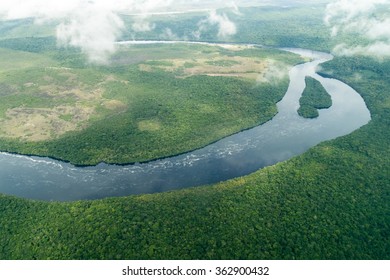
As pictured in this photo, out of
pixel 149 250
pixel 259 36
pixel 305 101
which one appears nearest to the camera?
pixel 149 250

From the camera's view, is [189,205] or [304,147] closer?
[189,205]

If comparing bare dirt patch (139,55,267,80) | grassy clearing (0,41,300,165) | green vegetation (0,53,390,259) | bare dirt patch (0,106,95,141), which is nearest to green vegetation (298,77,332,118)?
grassy clearing (0,41,300,165)

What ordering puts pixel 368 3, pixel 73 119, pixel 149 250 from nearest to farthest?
pixel 149 250 → pixel 73 119 → pixel 368 3

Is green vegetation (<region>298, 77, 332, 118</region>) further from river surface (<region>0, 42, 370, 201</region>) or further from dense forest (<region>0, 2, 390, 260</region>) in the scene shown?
dense forest (<region>0, 2, 390, 260</region>)

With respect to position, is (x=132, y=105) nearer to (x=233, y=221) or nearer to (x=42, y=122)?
(x=42, y=122)

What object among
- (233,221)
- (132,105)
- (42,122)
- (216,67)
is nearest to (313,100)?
(216,67)

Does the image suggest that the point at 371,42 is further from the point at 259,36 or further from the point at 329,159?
the point at 329,159

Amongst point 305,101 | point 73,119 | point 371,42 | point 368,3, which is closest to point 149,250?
point 73,119
